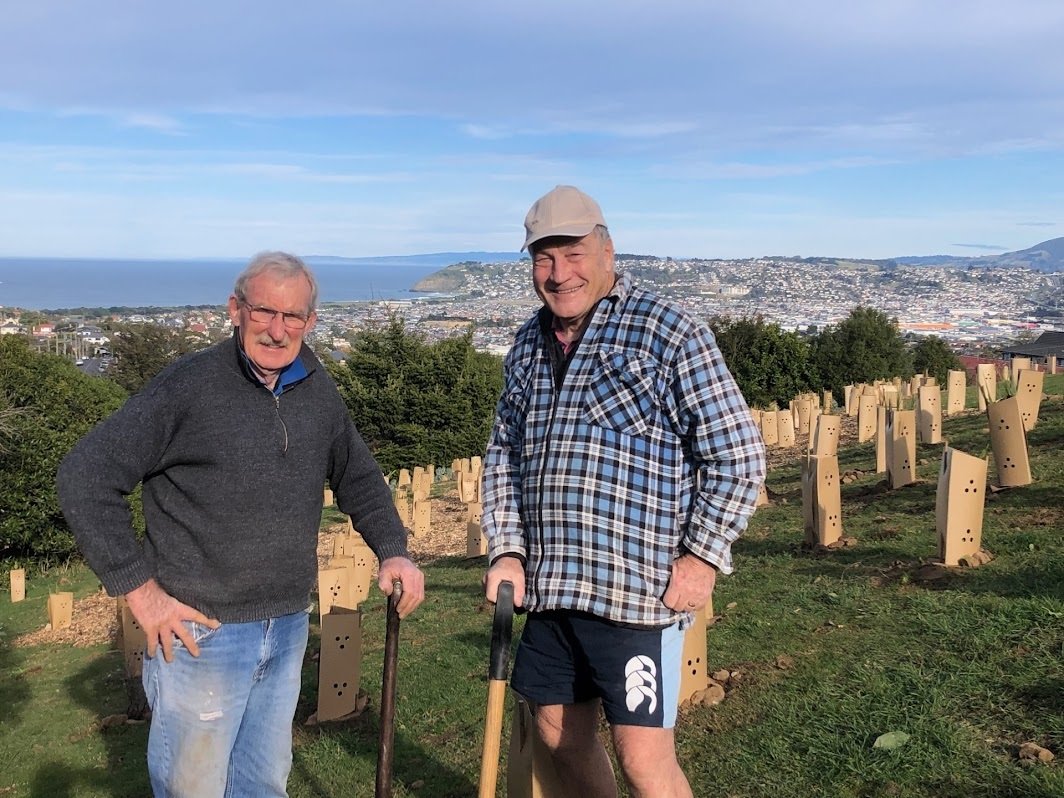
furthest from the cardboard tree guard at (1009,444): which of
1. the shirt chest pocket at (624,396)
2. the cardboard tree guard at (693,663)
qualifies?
the shirt chest pocket at (624,396)

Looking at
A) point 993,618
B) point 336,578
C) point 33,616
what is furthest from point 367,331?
point 993,618

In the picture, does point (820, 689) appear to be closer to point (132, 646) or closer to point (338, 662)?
point (338, 662)

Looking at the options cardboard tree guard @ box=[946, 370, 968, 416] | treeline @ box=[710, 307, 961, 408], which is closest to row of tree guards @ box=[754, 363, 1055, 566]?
cardboard tree guard @ box=[946, 370, 968, 416]

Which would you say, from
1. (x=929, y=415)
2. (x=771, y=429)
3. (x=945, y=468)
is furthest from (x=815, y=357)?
(x=945, y=468)

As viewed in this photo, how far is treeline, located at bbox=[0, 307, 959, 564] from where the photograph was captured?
20250 millimetres

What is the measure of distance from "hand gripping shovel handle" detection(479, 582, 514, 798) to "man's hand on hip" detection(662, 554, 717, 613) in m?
0.51

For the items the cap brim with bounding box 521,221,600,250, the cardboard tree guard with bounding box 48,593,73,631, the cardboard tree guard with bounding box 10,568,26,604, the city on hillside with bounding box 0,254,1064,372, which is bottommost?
the cardboard tree guard with bounding box 10,568,26,604

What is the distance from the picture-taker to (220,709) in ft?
9.57

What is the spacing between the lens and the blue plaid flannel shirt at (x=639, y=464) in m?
2.81

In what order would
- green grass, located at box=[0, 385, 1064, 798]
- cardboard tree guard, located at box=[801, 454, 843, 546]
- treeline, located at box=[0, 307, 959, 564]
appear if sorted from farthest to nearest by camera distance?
treeline, located at box=[0, 307, 959, 564] < cardboard tree guard, located at box=[801, 454, 843, 546] < green grass, located at box=[0, 385, 1064, 798]

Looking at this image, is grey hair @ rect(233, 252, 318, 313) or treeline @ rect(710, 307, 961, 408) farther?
treeline @ rect(710, 307, 961, 408)

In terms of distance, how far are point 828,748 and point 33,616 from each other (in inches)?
529

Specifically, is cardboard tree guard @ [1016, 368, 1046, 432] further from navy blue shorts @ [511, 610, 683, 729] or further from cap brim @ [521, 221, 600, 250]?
cap brim @ [521, 221, 600, 250]


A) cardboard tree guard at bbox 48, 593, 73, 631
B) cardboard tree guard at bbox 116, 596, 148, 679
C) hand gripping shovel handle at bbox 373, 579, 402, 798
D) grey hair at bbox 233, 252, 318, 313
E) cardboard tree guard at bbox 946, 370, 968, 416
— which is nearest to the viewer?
grey hair at bbox 233, 252, 318, 313
